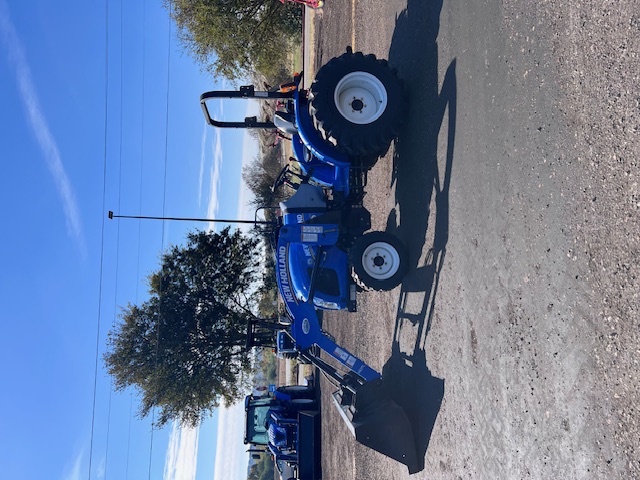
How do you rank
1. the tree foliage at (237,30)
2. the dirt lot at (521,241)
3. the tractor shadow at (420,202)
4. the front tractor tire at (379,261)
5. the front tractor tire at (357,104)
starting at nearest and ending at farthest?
1. the dirt lot at (521,241)
2. the tractor shadow at (420,202)
3. the front tractor tire at (357,104)
4. the front tractor tire at (379,261)
5. the tree foliage at (237,30)

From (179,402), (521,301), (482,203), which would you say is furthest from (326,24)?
(179,402)

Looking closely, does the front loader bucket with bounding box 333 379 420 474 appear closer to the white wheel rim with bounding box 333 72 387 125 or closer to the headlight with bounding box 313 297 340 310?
the headlight with bounding box 313 297 340 310

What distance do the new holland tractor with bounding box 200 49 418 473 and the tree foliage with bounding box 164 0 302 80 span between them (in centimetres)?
909

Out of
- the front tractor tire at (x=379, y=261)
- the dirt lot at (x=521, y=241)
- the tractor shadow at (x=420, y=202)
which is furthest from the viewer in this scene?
the front tractor tire at (x=379, y=261)

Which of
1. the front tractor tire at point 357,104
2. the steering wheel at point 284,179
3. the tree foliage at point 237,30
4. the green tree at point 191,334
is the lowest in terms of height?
the green tree at point 191,334

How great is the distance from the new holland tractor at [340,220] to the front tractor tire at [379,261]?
1 centimetres

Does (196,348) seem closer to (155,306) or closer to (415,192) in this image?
(155,306)

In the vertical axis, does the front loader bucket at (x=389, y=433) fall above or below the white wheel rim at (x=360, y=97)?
below

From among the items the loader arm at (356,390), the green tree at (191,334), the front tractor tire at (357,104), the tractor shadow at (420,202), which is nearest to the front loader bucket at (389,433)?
the loader arm at (356,390)

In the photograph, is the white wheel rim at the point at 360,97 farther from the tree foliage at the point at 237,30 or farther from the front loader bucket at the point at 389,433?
the tree foliage at the point at 237,30

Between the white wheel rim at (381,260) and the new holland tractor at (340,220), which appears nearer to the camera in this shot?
the new holland tractor at (340,220)

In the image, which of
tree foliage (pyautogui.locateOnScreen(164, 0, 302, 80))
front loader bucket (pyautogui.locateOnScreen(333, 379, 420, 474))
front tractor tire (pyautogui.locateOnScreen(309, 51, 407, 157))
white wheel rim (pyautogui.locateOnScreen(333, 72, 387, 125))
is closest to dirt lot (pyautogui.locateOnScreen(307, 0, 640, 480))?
front loader bucket (pyautogui.locateOnScreen(333, 379, 420, 474))

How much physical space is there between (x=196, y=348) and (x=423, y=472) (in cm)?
1310

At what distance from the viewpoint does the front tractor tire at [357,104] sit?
6730mm
